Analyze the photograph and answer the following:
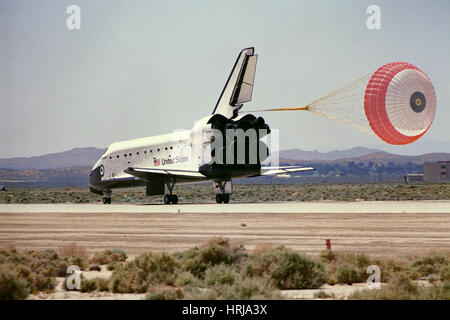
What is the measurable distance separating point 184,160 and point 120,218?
11.8 metres

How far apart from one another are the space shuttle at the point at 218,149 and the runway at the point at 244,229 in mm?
6294

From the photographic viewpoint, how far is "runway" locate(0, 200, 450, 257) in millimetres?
22578

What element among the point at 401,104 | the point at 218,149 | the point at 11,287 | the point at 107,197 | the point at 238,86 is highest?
the point at 238,86

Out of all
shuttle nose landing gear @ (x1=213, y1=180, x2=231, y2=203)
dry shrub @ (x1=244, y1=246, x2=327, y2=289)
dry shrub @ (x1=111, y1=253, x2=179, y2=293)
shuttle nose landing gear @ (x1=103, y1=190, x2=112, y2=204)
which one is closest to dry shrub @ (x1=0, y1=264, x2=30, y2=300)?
dry shrub @ (x1=111, y1=253, x2=179, y2=293)

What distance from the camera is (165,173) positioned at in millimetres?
46969

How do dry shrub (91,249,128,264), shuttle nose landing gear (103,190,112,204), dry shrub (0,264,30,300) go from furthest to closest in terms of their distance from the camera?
shuttle nose landing gear (103,190,112,204)
dry shrub (91,249,128,264)
dry shrub (0,264,30,300)

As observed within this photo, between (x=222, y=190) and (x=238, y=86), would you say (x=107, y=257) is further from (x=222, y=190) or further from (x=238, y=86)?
(x=222, y=190)

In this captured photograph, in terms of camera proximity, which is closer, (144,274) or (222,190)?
(144,274)

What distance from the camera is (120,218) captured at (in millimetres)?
37062

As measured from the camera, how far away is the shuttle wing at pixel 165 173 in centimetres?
4700

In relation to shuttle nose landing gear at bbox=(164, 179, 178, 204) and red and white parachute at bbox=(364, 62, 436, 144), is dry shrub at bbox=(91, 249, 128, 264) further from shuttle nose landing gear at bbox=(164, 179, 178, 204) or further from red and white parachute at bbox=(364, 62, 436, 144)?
shuttle nose landing gear at bbox=(164, 179, 178, 204)

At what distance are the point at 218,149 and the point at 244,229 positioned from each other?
1738 cm

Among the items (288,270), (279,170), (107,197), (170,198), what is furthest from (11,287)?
(107,197)

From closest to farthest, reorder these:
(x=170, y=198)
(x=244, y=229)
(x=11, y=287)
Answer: (x=11, y=287)
(x=244, y=229)
(x=170, y=198)
